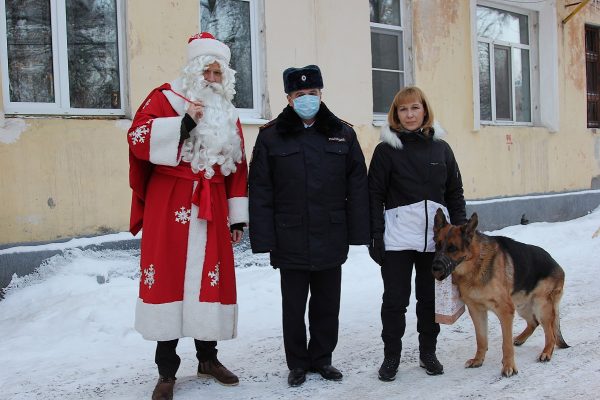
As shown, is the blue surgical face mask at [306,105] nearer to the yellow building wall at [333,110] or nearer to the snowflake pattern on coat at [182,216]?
the snowflake pattern on coat at [182,216]

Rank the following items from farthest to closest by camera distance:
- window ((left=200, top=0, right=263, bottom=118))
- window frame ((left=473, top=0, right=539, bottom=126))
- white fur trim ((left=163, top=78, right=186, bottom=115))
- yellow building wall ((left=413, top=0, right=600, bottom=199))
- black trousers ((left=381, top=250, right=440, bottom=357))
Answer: window frame ((left=473, top=0, right=539, bottom=126)) < yellow building wall ((left=413, top=0, right=600, bottom=199)) < window ((left=200, top=0, right=263, bottom=118)) < black trousers ((left=381, top=250, right=440, bottom=357)) < white fur trim ((left=163, top=78, right=186, bottom=115))

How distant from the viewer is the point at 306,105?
3.90 metres

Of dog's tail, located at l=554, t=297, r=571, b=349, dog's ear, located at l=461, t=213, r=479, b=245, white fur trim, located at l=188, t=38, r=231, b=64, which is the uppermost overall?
white fur trim, located at l=188, t=38, r=231, b=64

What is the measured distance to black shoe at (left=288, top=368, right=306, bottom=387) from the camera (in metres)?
3.95

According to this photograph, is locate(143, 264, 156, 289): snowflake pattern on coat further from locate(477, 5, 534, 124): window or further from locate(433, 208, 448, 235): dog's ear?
locate(477, 5, 534, 124): window

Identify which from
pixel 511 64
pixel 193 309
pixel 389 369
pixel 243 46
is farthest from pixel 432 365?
pixel 511 64

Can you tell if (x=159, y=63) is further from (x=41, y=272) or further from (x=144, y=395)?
(x=144, y=395)

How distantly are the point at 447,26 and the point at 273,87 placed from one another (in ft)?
11.2

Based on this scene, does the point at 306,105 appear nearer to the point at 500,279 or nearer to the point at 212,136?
the point at 212,136

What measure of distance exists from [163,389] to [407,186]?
186 cm

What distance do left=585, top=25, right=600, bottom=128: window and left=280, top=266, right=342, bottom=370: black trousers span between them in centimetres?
1003

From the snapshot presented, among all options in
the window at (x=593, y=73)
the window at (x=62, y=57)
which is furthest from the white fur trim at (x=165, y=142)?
the window at (x=593, y=73)

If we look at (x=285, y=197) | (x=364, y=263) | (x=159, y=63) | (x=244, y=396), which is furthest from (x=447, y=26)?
(x=244, y=396)

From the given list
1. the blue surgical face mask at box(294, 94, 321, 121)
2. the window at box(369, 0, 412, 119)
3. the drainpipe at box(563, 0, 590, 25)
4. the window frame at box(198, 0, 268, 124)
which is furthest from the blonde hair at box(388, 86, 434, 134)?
the drainpipe at box(563, 0, 590, 25)
